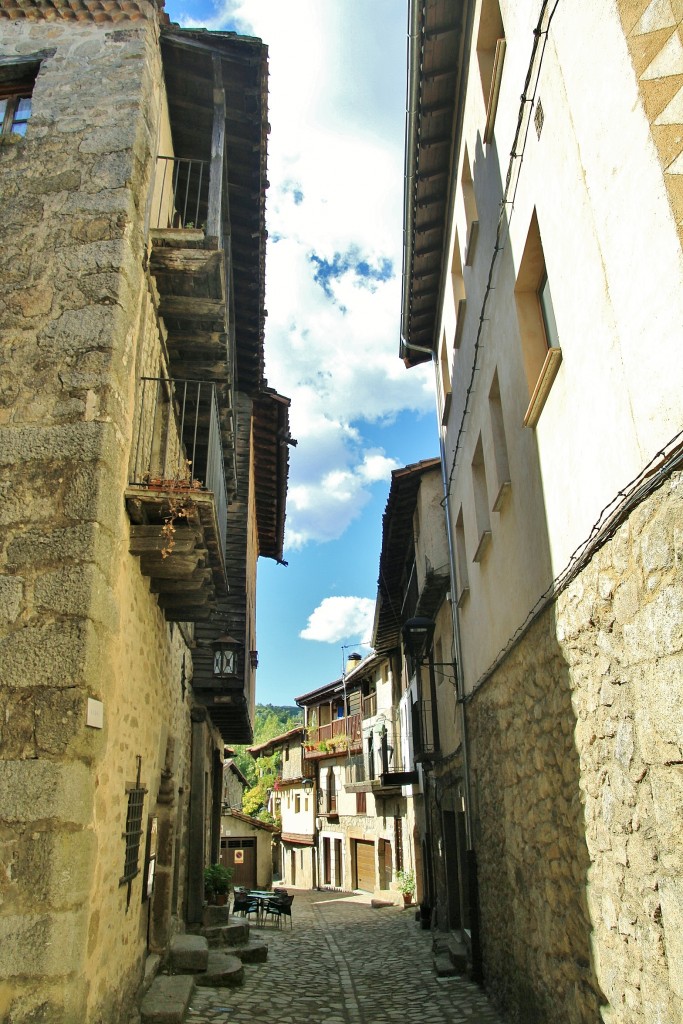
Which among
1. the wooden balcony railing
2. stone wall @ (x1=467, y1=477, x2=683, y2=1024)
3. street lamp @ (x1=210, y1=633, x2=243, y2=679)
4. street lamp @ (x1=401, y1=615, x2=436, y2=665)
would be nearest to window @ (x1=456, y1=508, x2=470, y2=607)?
street lamp @ (x1=401, y1=615, x2=436, y2=665)

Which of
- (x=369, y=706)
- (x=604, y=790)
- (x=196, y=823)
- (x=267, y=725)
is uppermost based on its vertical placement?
(x=267, y=725)

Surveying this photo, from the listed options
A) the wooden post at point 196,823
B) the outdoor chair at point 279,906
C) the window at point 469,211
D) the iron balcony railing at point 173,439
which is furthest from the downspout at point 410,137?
the outdoor chair at point 279,906

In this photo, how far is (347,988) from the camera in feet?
29.2

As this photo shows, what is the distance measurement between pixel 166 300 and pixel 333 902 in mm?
21468

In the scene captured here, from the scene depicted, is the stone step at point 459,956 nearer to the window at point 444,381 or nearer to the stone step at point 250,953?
the stone step at point 250,953

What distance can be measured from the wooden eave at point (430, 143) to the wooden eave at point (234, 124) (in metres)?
1.86

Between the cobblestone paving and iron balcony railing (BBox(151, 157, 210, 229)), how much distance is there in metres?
7.29

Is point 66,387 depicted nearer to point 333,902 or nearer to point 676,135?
point 676,135

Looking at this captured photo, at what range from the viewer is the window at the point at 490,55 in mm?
6312

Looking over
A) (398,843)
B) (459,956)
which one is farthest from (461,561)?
(398,843)

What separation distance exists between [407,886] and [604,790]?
1720cm

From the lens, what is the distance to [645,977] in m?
3.48

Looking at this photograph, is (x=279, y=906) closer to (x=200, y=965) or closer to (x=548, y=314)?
(x=200, y=965)

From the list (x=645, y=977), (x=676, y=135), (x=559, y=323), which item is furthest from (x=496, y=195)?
(x=645, y=977)
